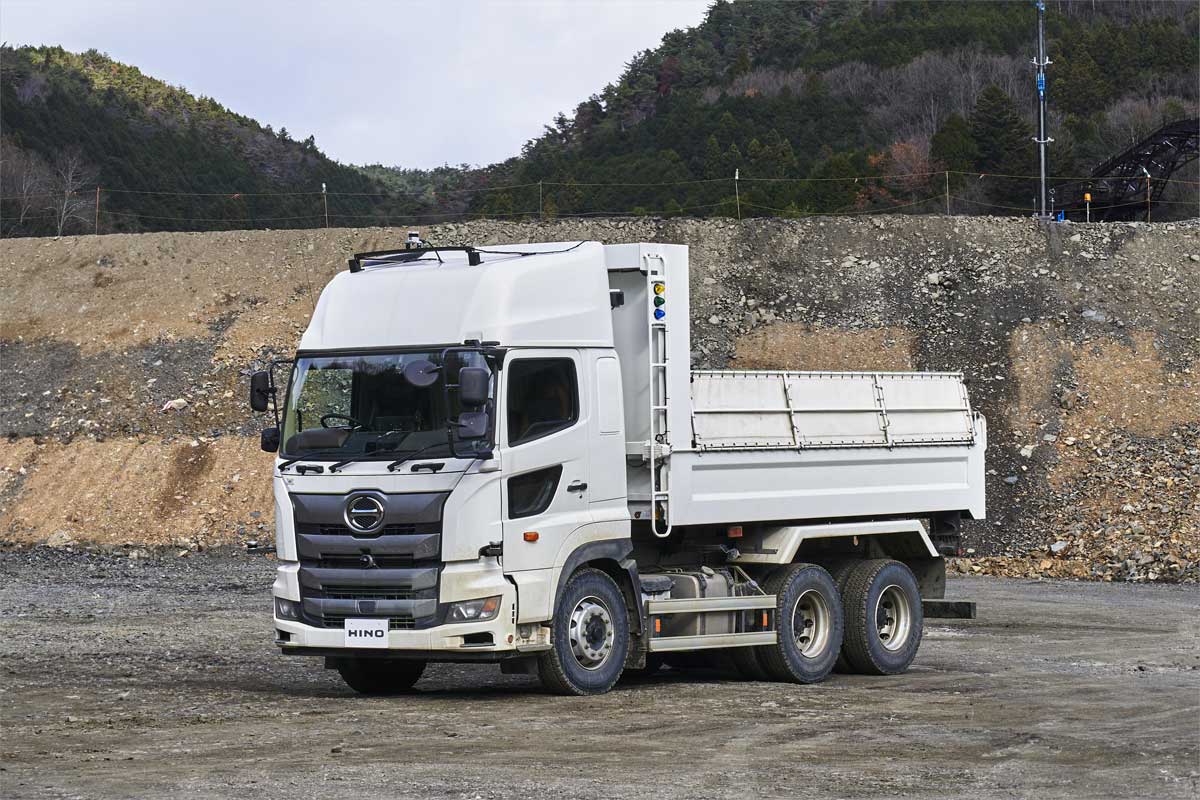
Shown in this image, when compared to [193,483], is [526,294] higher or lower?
higher

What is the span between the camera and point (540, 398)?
40.8ft

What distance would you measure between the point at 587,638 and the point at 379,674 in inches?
88.6

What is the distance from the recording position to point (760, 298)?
125ft

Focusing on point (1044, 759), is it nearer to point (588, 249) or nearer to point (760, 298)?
point (588, 249)

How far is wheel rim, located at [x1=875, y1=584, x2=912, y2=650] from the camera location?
51.1 feet

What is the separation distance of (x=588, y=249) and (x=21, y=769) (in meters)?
6.38

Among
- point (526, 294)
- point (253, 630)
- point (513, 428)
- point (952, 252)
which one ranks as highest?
point (952, 252)

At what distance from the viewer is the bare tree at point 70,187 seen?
176 ft

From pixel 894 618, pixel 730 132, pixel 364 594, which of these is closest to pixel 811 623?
pixel 894 618

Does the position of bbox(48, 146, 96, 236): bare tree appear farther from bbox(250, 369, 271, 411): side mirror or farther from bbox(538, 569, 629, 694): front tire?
bbox(538, 569, 629, 694): front tire

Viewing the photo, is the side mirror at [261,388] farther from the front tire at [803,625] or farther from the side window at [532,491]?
the front tire at [803,625]

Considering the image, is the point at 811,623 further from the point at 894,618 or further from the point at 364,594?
the point at 364,594

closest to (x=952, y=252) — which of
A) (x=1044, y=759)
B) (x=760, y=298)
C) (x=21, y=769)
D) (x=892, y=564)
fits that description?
(x=760, y=298)

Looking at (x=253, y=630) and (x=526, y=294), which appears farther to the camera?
(x=253, y=630)
